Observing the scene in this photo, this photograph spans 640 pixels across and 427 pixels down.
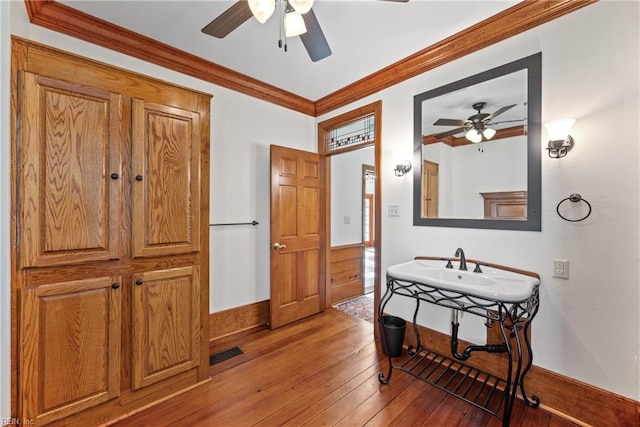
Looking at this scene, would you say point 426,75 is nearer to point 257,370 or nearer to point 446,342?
point 446,342

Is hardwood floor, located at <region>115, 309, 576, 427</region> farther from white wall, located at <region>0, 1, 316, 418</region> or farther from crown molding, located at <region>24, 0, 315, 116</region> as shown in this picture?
crown molding, located at <region>24, 0, 315, 116</region>

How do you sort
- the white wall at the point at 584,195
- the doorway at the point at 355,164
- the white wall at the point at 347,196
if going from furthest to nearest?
the white wall at the point at 347,196 < the doorway at the point at 355,164 < the white wall at the point at 584,195

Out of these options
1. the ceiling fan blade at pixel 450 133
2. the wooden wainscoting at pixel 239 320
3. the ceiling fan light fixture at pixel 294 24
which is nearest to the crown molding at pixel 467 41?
the ceiling fan blade at pixel 450 133

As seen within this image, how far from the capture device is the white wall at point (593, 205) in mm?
1499

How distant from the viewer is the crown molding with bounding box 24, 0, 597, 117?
180 cm

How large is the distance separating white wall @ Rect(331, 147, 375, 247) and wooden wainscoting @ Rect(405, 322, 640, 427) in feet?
7.48

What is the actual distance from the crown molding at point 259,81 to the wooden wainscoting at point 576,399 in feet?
7.62

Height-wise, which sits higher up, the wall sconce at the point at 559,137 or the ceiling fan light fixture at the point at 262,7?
the ceiling fan light fixture at the point at 262,7

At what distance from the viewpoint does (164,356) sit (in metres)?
1.81

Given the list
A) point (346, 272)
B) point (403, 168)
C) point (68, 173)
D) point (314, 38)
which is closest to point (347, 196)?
point (346, 272)

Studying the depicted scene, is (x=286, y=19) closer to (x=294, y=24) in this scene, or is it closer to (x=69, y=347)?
(x=294, y=24)

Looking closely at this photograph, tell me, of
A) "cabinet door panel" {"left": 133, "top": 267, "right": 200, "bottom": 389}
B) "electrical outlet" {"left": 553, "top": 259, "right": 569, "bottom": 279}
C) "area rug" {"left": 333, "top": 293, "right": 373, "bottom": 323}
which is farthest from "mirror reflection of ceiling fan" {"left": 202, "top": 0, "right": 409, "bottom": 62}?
"area rug" {"left": 333, "top": 293, "right": 373, "bottom": 323}

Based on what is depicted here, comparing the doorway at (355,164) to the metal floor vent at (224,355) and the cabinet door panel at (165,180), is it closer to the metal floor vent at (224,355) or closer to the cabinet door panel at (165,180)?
the metal floor vent at (224,355)

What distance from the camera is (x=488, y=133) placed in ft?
6.84
